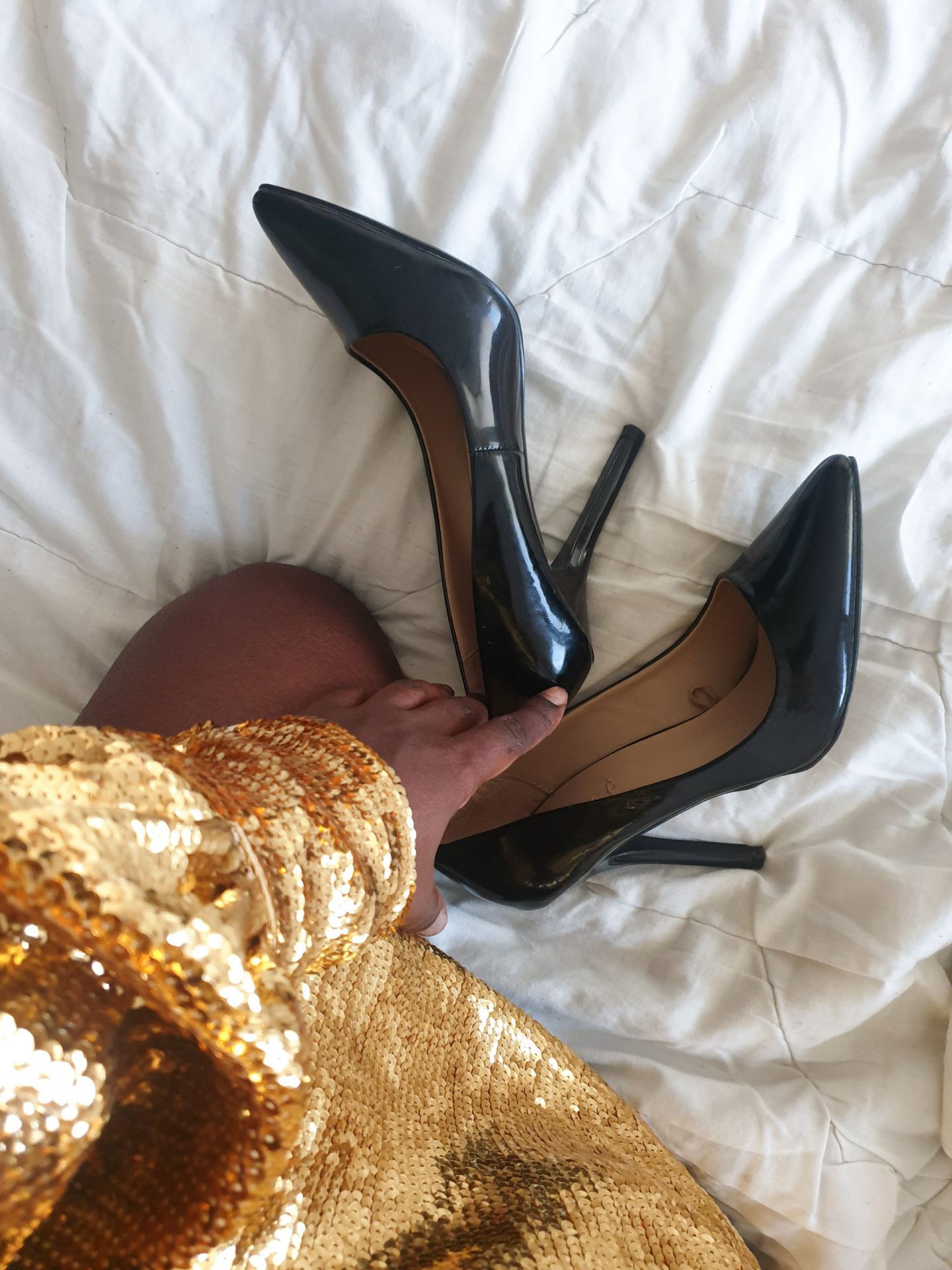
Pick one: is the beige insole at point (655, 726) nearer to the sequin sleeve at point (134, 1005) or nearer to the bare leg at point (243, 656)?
the bare leg at point (243, 656)

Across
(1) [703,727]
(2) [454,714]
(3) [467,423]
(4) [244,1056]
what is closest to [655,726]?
(1) [703,727]

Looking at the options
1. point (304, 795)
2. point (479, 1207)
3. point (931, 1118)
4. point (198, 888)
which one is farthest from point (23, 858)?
point (931, 1118)

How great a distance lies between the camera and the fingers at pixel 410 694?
25.5 inches

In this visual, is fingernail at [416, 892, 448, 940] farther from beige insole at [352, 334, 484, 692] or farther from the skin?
beige insole at [352, 334, 484, 692]

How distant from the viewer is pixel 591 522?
0.74 meters

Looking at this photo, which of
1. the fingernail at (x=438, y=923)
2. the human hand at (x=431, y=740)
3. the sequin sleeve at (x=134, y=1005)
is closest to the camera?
the sequin sleeve at (x=134, y=1005)

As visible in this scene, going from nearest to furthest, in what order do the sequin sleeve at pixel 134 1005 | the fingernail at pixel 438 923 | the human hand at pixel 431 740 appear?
the sequin sleeve at pixel 134 1005 → the human hand at pixel 431 740 → the fingernail at pixel 438 923

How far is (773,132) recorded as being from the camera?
648 mm

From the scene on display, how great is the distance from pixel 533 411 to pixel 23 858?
0.60 m

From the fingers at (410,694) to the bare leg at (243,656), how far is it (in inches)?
1.3

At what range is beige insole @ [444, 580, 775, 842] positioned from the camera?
78 cm

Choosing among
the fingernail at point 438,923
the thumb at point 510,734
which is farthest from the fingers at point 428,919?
the thumb at point 510,734

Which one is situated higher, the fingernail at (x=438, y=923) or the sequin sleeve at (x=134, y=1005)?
the sequin sleeve at (x=134, y=1005)

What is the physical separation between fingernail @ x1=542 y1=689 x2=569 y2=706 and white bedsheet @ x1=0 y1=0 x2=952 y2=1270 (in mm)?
94
